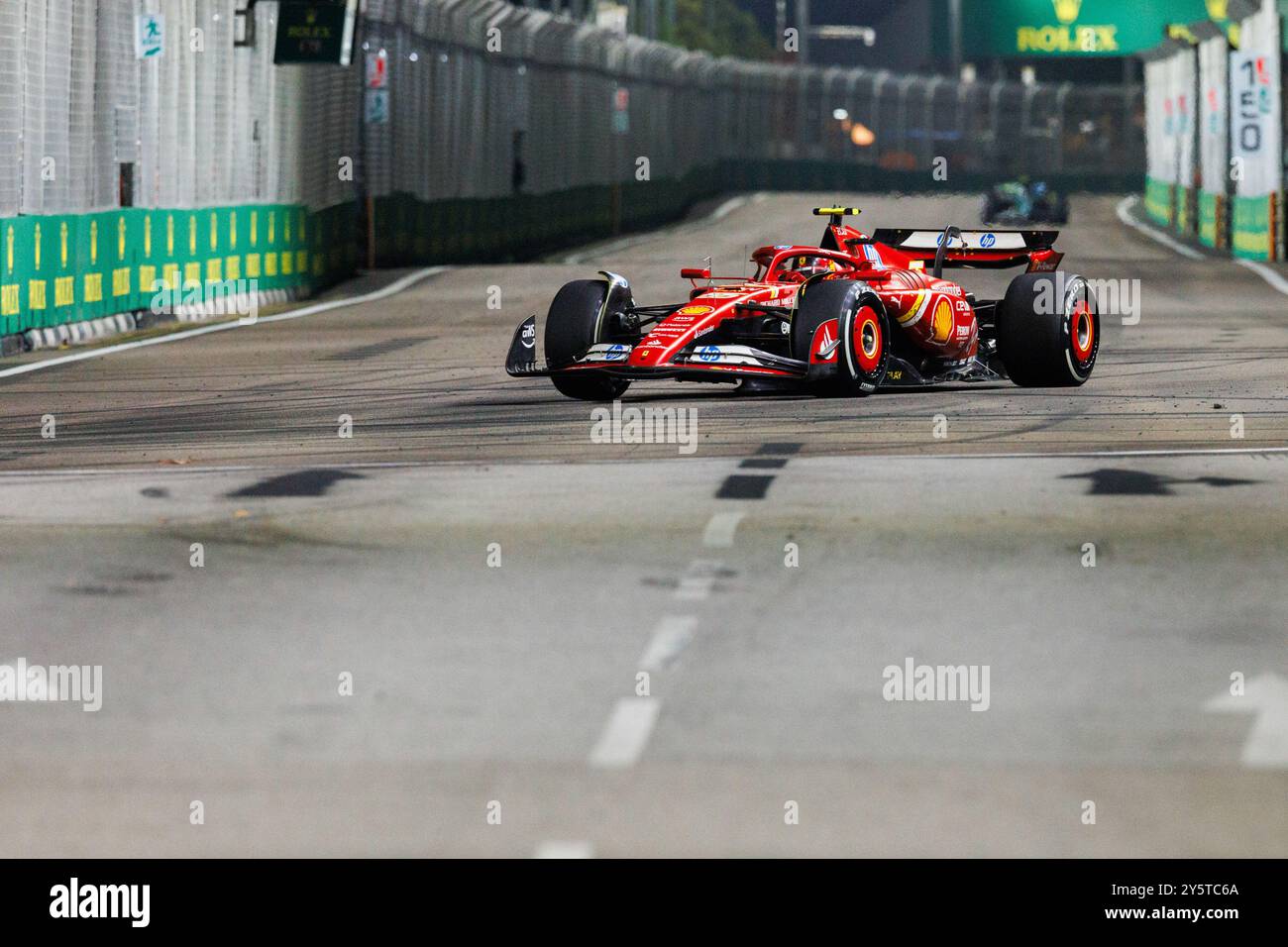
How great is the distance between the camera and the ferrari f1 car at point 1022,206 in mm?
53031

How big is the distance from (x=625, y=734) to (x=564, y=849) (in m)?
1.00

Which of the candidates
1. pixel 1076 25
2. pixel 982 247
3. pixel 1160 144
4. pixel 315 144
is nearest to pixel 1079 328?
Result: pixel 982 247

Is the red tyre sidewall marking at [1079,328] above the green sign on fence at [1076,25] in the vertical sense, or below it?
below

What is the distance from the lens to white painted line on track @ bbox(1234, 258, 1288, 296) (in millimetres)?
30750

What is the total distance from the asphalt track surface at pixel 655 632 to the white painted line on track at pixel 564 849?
0.05 feet

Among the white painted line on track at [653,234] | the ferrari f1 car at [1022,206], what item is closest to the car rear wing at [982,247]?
the white painted line on track at [653,234]

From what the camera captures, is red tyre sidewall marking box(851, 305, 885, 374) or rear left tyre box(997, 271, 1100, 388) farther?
rear left tyre box(997, 271, 1100, 388)

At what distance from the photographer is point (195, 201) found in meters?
27.4

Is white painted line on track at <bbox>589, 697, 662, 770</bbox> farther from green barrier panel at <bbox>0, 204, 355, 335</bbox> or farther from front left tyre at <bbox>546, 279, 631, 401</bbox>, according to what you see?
green barrier panel at <bbox>0, 204, 355, 335</bbox>

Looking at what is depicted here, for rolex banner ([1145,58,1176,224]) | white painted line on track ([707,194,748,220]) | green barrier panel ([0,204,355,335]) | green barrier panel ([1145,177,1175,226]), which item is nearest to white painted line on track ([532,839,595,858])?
green barrier panel ([0,204,355,335])

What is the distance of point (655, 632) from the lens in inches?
296

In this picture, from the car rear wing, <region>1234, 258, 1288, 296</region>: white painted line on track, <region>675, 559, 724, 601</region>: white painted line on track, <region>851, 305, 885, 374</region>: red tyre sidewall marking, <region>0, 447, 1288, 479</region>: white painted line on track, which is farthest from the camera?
<region>1234, 258, 1288, 296</region>: white painted line on track

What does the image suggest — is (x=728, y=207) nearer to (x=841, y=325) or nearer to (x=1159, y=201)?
(x=1159, y=201)

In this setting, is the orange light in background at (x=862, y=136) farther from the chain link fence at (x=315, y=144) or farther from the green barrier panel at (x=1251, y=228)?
the green barrier panel at (x=1251, y=228)
